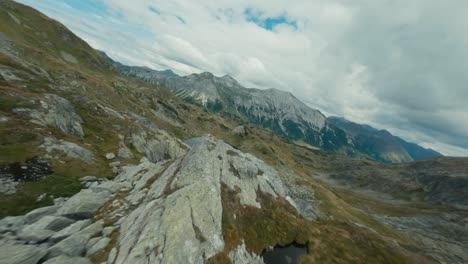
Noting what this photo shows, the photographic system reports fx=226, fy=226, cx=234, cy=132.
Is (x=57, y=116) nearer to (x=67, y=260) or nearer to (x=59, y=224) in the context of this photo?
(x=59, y=224)

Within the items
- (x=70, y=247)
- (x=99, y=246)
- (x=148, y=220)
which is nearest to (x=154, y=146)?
(x=148, y=220)

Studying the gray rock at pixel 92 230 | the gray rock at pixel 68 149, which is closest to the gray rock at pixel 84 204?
the gray rock at pixel 92 230

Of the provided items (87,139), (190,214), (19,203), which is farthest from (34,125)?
(190,214)

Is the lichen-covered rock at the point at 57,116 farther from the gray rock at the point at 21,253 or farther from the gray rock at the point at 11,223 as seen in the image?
the gray rock at the point at 21,253

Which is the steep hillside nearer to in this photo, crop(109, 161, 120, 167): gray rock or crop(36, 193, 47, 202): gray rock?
crop(36, 193, 47, 202): gray rock

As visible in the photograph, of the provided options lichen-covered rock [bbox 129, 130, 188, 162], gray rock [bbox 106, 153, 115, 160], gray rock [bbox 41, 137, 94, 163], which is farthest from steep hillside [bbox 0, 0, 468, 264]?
lichen-covered rock [bbox 129, 130, 188, 162]

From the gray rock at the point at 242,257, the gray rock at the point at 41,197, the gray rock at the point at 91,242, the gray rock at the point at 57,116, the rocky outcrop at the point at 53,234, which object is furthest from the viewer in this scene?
the gray rock at the point at 57,116

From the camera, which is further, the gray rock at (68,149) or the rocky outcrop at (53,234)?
the gray rock at (68,149)
